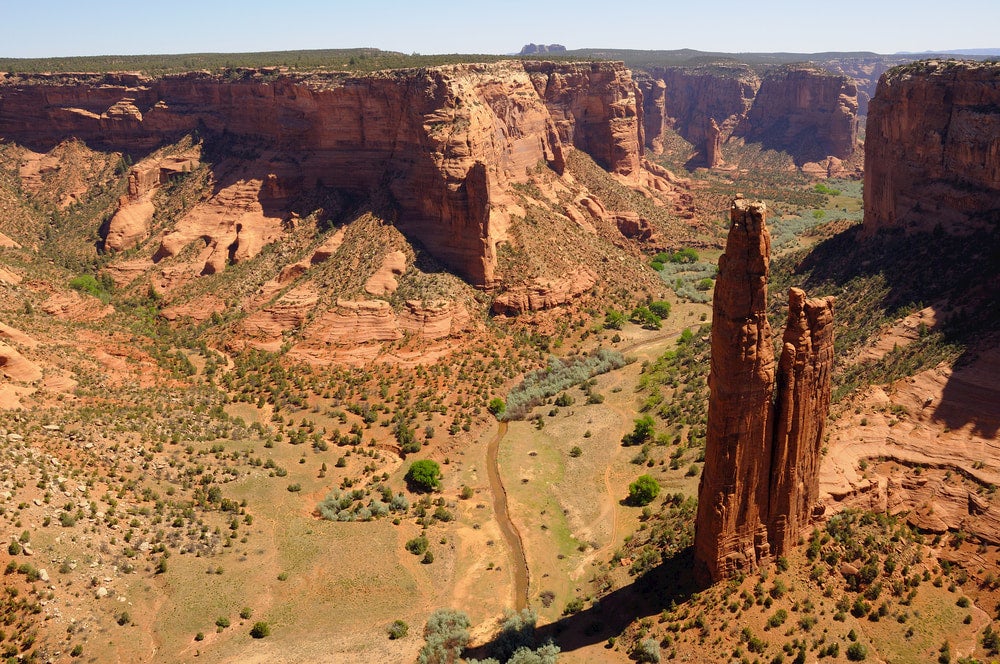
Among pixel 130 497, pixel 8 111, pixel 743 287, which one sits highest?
pixel 8 111

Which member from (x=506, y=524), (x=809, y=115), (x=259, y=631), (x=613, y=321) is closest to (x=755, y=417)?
(x=506, y=524)

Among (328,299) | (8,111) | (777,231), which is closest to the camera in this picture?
(328,299)

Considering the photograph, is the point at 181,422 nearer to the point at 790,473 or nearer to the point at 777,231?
the point at 790,473

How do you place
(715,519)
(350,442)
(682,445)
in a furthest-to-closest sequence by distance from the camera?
(350,442) → (682,445) → (715,519)

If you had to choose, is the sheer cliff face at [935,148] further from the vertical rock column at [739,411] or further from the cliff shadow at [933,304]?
the vertical rock column at [739,411]

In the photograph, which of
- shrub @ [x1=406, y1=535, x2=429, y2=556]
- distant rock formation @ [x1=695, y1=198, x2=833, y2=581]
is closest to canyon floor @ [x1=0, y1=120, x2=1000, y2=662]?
shrub @ [x1=406, y1=535, x2=429, y2=556]

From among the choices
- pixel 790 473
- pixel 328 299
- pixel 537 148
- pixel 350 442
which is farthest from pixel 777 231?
pixel 790 473

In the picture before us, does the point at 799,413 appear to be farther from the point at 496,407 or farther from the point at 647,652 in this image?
the point at 496,407

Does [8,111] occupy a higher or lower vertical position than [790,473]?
higher
